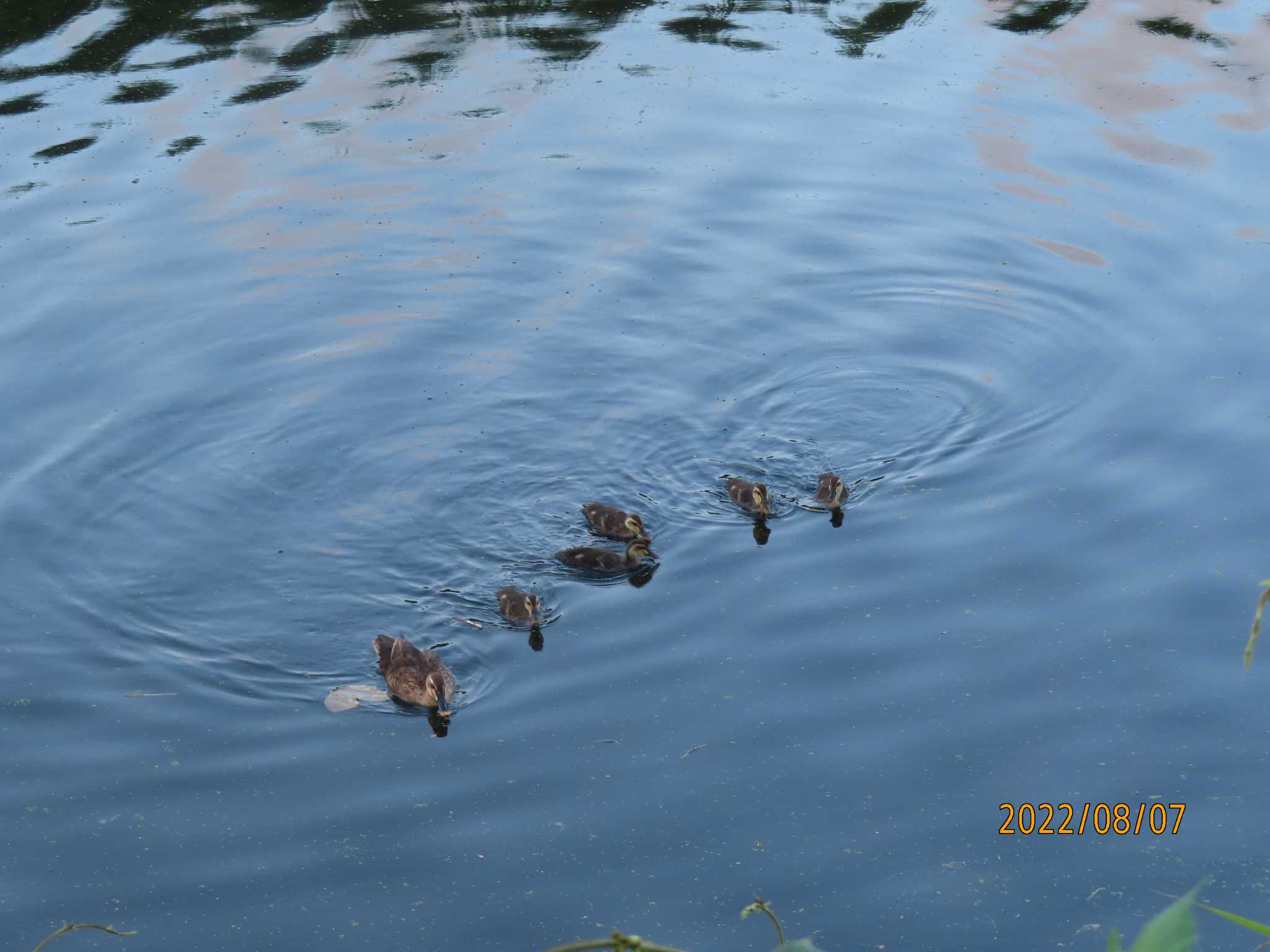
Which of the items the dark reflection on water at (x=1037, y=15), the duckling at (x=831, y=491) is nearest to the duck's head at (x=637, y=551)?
the duckling at (x=831, y=491)

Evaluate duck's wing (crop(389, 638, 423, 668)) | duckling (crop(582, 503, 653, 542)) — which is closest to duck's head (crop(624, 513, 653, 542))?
duckling (crop(582, 503, 653, 542))

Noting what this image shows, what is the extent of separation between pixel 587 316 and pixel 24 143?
6.77m

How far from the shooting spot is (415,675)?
286 inches

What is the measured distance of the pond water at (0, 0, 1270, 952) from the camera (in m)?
6.37

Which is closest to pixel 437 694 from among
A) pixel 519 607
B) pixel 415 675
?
pixel 415 675

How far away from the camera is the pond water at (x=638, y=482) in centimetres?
637

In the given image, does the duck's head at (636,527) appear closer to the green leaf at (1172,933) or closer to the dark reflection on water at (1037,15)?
the green leaf at (1172,933)

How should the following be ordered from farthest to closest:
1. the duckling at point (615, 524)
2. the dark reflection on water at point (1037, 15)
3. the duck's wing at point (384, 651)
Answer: the dark reflection on water at point (1037, 15) < the duckling at point (615, 524) < the duck's wing at point (384, 651)

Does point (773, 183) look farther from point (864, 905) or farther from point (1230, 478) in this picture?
point (864, 905)

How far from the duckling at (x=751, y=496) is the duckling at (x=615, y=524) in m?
0.62

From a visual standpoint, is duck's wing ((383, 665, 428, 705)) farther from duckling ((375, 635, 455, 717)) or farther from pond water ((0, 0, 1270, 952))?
pond water ((0, 0, 1270, 952))

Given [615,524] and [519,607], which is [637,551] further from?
[519,607]
